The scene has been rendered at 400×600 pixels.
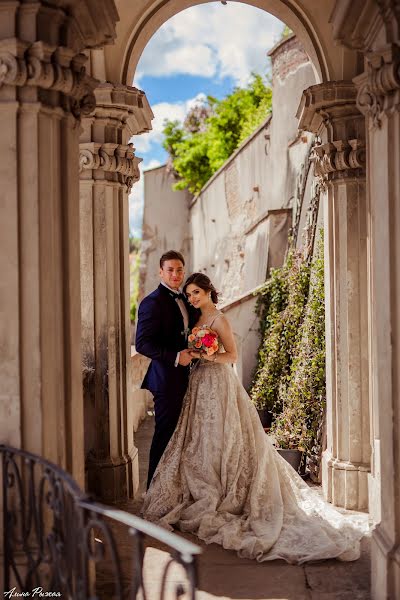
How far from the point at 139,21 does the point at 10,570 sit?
461cm

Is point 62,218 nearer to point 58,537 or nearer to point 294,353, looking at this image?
point 58,537

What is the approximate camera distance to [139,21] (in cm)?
599

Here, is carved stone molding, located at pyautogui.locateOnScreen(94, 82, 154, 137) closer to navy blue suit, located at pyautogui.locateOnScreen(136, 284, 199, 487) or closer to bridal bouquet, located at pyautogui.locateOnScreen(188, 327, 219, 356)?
navy blue suit, located at pyautogui.locateOnScreen(136, 284, 199, 487)

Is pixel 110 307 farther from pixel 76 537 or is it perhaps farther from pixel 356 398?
pixel 76 537

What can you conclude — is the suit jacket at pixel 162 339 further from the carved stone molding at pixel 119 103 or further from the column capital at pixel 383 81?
the column capital at pixel 383 81

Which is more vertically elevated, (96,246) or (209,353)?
(96,246)

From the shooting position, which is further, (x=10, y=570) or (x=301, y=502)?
(x=301, y=502)

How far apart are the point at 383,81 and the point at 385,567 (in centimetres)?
248

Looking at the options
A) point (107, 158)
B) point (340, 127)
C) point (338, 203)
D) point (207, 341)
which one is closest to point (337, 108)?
point (340, 127)

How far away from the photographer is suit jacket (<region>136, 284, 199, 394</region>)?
5391 mm

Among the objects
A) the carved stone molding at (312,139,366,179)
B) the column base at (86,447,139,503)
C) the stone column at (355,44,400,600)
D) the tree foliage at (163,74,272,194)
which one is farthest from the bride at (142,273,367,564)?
the tree foliage at (163,74,272,194)

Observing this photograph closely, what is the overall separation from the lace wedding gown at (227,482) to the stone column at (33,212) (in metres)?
1.71

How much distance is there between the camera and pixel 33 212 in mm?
3494

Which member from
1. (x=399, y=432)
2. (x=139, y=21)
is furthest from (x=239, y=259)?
(x=399, y=432)
